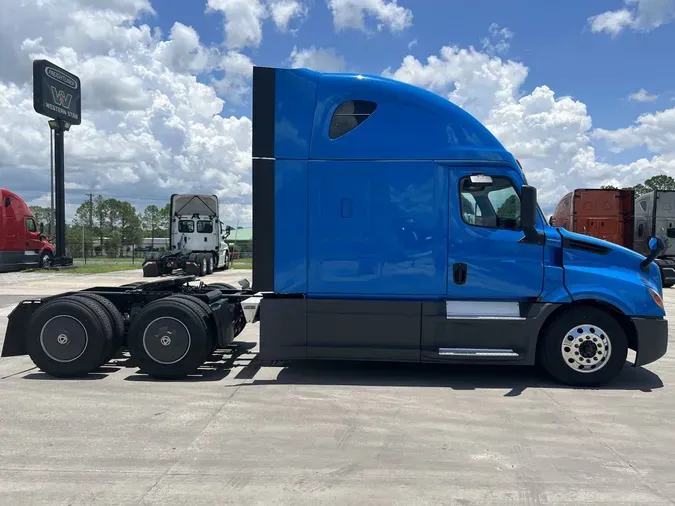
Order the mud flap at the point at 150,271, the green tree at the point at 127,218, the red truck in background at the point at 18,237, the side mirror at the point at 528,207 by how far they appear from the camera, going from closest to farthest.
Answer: the side mirror at the point at 528,207
the mud flap at the point at 150,271
the red truck in background at the point at 18,237
the green tree at the point at 127,218

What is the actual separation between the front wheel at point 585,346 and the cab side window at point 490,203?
1245mm

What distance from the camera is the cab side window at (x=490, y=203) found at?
5.88 meters

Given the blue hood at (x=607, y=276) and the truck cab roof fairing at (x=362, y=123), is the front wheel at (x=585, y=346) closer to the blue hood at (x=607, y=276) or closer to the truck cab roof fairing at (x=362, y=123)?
the blue hood at (x=607, y=276)

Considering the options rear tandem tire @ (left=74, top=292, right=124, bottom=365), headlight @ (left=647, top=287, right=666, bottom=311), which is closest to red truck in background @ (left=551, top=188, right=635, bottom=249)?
headlight @ (left=647, top=287, right=666, bottom=311)

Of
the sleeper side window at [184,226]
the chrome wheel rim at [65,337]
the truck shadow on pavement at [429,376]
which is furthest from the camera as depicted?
the sleeper side window at [184,226]

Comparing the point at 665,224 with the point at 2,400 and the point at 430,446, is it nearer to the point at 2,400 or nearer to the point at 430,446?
the point at 430,446

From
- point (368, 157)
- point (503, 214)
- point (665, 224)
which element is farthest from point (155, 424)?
point (665, 224)

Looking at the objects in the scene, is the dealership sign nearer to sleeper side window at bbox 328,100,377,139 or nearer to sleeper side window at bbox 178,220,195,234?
sleeper side window at bbox 178,220,195,234

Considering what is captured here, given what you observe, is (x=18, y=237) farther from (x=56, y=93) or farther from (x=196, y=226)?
(x=56, y=93)

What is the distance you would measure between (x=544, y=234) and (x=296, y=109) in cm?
316

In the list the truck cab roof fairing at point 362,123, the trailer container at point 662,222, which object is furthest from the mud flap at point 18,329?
the trailer container at point 662,222

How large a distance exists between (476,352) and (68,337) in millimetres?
4776

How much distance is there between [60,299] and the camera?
643 centimetres

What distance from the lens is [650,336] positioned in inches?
231
